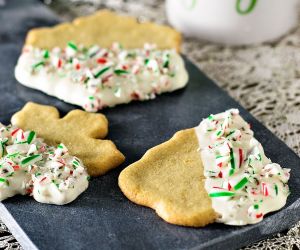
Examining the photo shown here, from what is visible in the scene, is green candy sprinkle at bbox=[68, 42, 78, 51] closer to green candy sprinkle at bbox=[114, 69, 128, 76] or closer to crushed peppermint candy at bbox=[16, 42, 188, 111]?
crushed peppermint candy at bbox=[16, 42, 188, 111]

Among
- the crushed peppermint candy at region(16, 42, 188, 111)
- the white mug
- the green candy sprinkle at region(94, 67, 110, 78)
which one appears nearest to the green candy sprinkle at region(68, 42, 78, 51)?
the crushed peppermint candy at region(16, 42, 188, 111)

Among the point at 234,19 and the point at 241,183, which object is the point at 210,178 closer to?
the point at 241,183

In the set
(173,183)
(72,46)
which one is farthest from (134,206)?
(72,46)

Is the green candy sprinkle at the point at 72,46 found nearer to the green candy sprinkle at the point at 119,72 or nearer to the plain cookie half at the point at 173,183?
the green candy sprinkle at the point at 119,72

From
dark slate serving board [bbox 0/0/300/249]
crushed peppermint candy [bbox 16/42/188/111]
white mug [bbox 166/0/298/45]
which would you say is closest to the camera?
→ dark slate serving board [bbox 0/0/300/249]

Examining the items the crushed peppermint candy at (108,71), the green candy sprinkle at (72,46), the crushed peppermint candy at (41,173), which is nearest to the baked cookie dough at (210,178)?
the crushed peppermint candy at (41,173)

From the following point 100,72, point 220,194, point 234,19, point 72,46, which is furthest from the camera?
point 234,19

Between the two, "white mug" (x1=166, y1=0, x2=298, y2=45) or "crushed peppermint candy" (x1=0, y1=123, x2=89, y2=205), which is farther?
"white mug" (x1=166, y1=0, x2=298, y2=45)
